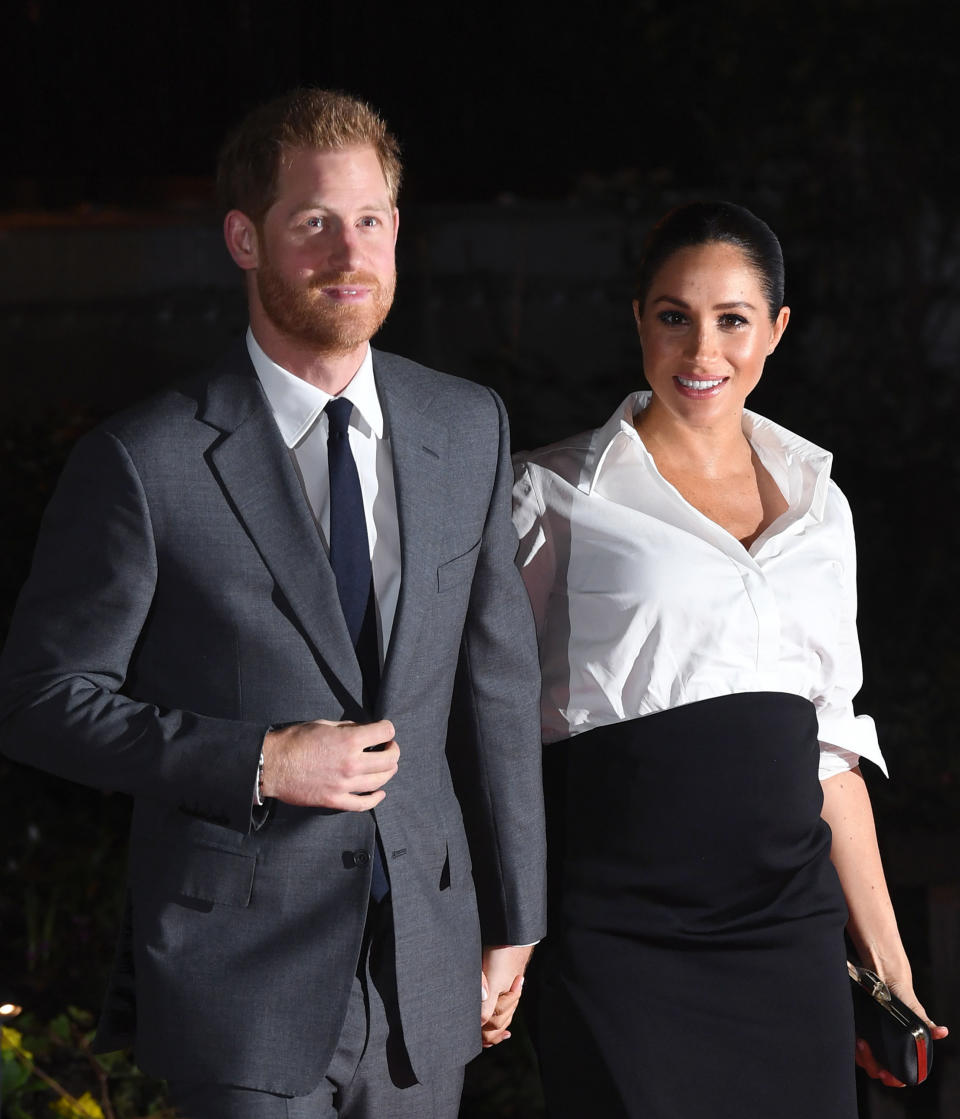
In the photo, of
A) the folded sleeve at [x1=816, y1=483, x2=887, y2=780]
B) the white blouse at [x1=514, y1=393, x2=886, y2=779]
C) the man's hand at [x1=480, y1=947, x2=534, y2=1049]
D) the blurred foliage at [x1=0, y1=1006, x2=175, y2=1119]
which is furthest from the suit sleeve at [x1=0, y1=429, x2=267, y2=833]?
the blurred foliage at [x1=0, y1=1006, x2=175, y2=1119]

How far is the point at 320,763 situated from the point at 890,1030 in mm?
1156

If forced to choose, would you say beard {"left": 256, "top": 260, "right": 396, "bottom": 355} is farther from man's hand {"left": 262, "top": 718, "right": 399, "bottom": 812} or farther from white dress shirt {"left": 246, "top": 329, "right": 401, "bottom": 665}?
man's hand {"left": 262, "top": 718, "right": 399, "bottom": 812}

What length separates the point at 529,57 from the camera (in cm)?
627

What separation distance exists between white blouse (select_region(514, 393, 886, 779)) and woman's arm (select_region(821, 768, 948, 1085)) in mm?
100

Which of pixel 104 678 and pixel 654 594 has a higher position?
pixel 654 594

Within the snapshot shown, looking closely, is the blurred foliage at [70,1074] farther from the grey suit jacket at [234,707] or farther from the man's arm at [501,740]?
the man's arm at [501,740]

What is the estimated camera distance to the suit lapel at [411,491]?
6.61ft

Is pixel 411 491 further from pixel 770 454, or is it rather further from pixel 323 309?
pixel 770 454

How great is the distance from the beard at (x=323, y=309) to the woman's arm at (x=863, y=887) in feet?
3.70

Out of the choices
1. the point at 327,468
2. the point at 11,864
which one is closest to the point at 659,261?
the point at 327,468

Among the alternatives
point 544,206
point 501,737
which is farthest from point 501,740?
point 544,206

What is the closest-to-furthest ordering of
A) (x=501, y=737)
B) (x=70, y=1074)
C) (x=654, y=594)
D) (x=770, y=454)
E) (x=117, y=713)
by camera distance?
(x=117, y=713) → (x=501, y=737) → (x=654, y=594) → (x=770, y=454) → (x=70, y=1074)

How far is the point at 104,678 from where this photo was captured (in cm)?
193

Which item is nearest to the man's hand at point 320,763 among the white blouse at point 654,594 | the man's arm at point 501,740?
the man's arm at point 501,740
